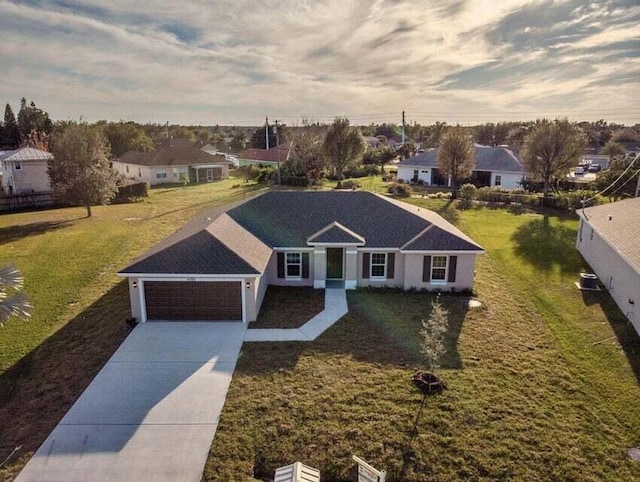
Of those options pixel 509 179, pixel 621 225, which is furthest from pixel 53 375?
pixel 509 179

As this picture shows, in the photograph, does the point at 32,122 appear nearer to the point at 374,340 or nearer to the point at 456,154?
the point at 456,154

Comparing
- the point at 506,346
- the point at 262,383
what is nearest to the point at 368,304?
the point at 506,346

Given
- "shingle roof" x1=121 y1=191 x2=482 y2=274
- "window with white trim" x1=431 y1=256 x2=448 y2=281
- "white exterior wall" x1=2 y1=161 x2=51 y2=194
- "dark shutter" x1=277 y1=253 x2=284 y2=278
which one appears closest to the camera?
"shingle roof" x1=121 y1=191 x2=482 y2=274

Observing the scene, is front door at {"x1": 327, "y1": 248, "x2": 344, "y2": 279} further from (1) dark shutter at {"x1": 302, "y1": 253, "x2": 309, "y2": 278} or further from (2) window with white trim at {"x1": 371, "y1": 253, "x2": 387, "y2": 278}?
(2) window with white trim at {"x1": 371, "y1": 253, "x2": 387, "y2": 278}

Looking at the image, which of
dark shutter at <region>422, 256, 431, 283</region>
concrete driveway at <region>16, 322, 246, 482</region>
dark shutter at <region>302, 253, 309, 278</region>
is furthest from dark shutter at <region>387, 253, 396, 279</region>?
concrete driveway at <region>16, 322, 246, 482</region>

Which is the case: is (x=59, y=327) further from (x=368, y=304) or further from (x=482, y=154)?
(x=482, y=154)

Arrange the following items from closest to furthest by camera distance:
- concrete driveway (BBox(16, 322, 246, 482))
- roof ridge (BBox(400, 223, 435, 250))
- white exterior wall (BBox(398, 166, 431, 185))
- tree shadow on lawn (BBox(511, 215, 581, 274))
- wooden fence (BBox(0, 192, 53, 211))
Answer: concrete driveway (BBox(16, 322, 246, 482)), roof ridge (BBox(400, 223, 435, 250)), tree shadow on lawn (BBox(511, 215, 581, 274)), wooden fence (BBox(0, 192, 53, 211)), white exterior wall (BBox(398, 166, 431, 185))

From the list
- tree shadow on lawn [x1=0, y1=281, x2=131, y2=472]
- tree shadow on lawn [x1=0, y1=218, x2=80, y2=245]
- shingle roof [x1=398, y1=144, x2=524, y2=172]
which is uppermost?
shingle roof [x1=398, y1=144, x2=524, y2=172]

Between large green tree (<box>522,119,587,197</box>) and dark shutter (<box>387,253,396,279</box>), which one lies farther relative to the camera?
large green tree (<box>522,119,587,197</box>)

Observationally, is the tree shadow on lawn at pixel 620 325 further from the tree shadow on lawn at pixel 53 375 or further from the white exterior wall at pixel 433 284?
the tree shadow on lawn at pixel 53 375
